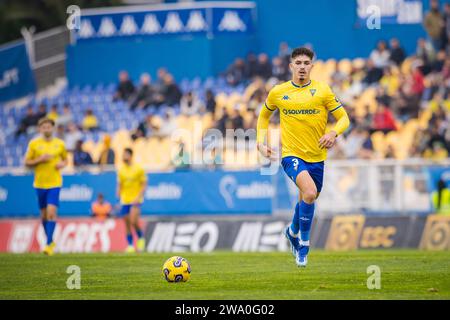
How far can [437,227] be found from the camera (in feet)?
84.5

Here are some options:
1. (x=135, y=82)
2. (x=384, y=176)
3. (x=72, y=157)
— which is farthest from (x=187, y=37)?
(x=384, y=176)

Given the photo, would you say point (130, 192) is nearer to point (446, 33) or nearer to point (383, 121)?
point (383, 121)

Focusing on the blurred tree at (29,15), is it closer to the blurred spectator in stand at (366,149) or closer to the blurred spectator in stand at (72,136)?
the blurred spectator in stand at (72,136)

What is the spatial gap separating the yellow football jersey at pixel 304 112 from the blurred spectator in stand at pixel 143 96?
21.2 metres

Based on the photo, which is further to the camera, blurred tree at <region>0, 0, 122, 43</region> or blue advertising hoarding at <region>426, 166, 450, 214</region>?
blurred tree at <region>0, 0, 122, 43</region>

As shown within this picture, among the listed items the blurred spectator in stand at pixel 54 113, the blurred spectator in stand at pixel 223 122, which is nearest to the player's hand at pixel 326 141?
the blurred spectator in stand at pixel 223 122

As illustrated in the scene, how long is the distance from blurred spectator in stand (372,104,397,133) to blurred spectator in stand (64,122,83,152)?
10.2 m

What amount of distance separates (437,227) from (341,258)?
731 cm

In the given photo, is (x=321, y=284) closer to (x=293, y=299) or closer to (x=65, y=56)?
(x=293, y=299)

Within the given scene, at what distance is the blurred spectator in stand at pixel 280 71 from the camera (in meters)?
34.6

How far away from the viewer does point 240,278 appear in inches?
603

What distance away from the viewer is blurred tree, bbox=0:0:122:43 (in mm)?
51000

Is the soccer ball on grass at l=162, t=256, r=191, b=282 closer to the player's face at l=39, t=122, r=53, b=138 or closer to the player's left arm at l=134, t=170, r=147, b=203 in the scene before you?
the player's face at l=39, t=122, r=53, b=138

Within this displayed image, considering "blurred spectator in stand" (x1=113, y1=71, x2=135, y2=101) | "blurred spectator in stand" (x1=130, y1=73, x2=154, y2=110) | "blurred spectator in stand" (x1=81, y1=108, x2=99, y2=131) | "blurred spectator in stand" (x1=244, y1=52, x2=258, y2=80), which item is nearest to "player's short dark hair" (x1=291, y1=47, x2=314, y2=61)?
"blurred spectator in stand" (x1=244, y1=52, x2=258, y2=80)
